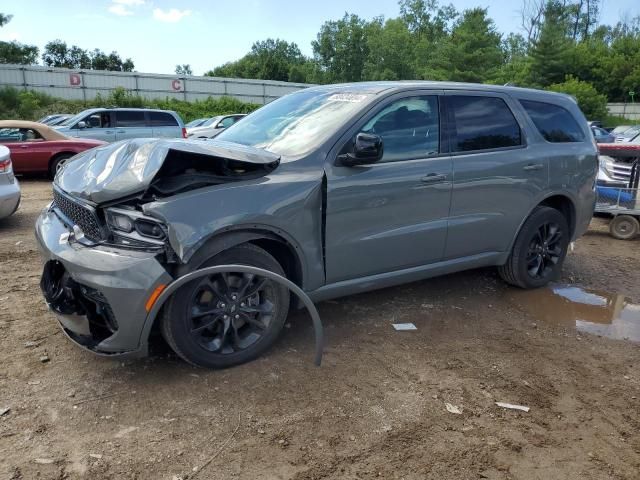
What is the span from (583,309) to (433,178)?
2.07m

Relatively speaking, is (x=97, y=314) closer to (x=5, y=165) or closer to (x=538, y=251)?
(x=538, y=251)

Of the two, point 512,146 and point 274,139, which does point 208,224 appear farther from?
point 512,146

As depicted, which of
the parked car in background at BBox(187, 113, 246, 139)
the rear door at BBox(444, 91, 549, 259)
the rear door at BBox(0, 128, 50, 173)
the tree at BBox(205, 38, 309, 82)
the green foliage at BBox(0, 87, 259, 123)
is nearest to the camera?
the rear door at BBox(444, 91, 549, 259)

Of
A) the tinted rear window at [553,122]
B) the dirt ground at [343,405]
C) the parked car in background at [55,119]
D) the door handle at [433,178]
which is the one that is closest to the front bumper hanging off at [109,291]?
the dirt ground at [343,405]

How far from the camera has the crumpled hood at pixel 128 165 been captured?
3.05 metres

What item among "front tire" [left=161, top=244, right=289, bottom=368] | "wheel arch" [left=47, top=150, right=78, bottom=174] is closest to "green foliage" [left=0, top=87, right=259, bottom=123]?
"wheel arch" [left=47, top=150, right=78, bottom=174]

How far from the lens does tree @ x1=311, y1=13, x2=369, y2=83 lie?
79125 mm

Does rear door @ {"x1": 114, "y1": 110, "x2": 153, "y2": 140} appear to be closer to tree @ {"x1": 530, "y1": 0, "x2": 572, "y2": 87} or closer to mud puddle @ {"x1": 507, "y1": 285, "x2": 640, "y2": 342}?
mud puddle @ {"x1": 507, "y1": 285, "x2": 640, "y2": 342}

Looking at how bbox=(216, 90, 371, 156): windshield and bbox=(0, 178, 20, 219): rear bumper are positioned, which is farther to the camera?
bbox=(0, 178, 20, 219): rear bumper

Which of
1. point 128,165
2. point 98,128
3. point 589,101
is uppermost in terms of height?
point 589,101

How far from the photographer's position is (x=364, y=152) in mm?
3529

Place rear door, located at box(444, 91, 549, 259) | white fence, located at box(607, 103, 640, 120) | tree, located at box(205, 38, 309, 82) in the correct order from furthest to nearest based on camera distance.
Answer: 1. tree, located at box(205, 38, 309, 82)
2. white fence, located at box(607, 103, 640, 120)
3. rear door, located at box(444, 91, 549, 259)

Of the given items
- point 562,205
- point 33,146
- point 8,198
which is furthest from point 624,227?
point 33,146

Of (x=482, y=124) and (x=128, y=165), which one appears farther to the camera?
(x=482, y=124)
